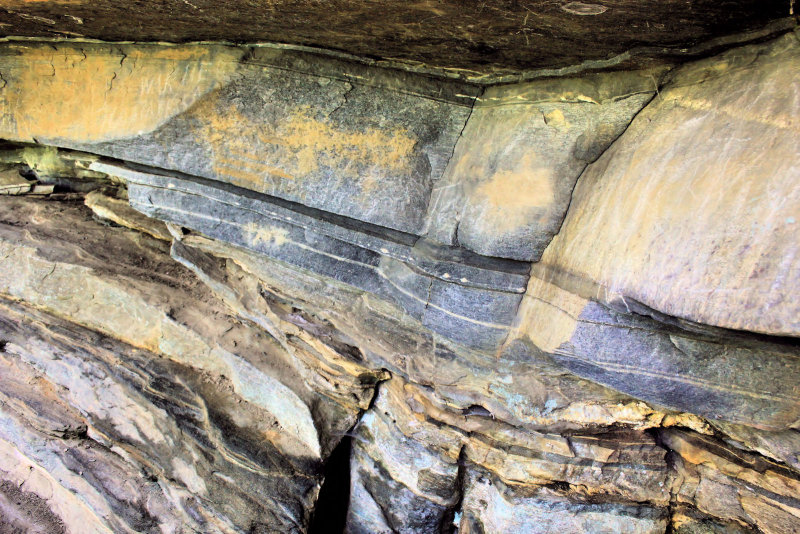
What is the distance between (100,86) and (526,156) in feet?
8.46

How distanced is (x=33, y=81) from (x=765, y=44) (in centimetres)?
387

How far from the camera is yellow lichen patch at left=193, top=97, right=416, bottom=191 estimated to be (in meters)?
2.55

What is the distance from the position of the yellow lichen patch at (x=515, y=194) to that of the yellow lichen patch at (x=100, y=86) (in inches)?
62.3

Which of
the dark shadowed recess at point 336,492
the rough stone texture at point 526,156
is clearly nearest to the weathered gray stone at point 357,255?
the rough stone texture at point 526,156

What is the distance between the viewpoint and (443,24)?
178 centimetres

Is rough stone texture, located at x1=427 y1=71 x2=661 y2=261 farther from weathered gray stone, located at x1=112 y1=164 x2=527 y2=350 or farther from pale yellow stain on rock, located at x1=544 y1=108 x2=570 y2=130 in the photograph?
weathered gray stone, located at x1=112 y1=164 x2=527 y2=350

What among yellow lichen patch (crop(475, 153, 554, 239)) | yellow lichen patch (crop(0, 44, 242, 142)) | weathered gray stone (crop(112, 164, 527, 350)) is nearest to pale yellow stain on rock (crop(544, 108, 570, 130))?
yellow lichen patch (crop(475, 153, 554, 239))

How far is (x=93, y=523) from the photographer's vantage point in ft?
12.4

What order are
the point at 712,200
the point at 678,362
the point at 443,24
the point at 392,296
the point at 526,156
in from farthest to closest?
the point at 392,296, the point at 526,156, the point at 678,362, the point at 443,24, the point at 712,200

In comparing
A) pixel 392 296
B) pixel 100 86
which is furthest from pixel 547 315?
pixel 100 86

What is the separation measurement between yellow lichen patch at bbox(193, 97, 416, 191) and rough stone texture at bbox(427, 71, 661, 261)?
1.19 ft

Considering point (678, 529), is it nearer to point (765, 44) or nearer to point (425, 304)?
point (425, 304)

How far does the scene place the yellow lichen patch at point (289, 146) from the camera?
2553mm

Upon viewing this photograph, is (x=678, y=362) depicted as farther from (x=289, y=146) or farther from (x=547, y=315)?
(x=289, y=146)
